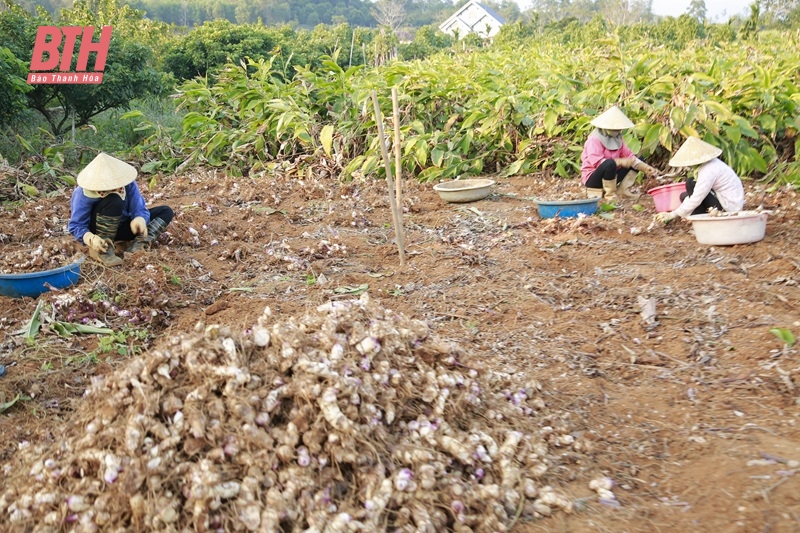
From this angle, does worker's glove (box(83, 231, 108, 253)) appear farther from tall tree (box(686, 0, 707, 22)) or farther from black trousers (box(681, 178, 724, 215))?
tall tree (box(686, 0, 707, 22))

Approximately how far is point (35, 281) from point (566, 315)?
290 centimetres

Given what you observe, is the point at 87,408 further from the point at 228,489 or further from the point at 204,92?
the point at 204,92

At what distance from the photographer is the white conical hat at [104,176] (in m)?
4.07

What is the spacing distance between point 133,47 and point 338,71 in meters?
3.47

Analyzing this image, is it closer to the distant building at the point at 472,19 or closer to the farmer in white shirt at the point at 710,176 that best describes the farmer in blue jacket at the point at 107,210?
the farmer in white shirt at the point at 710,176

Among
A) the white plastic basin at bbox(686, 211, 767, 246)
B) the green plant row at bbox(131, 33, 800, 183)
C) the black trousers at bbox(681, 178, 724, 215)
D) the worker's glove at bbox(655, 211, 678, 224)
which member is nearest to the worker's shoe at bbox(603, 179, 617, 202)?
the green plant row at bbox(131, 33, 800, 183)

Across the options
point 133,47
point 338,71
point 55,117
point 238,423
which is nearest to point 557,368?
point 238,423

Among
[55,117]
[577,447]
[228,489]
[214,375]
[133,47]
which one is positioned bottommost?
[577,447]

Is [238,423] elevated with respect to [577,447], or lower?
elevated

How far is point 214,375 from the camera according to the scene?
80.6 inches

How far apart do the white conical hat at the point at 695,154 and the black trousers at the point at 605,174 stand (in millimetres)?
972

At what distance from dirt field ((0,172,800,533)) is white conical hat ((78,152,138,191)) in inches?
19.0

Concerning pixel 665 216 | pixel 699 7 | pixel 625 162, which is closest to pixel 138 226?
pixel 665 216

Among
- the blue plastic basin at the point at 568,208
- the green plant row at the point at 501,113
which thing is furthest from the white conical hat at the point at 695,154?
the green plant row at the point at 501,113
